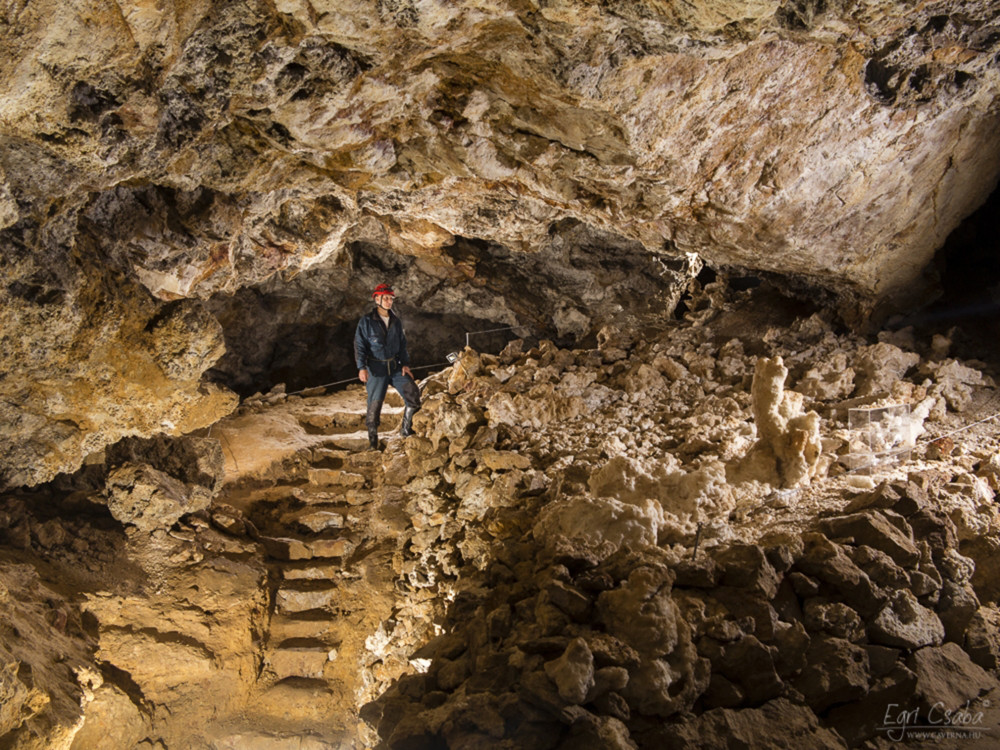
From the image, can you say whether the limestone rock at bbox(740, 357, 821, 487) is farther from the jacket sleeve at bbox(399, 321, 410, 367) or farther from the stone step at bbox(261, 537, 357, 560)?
the jacket sleeve at bbox(399, 321, 410, 367)

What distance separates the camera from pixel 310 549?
495 cm

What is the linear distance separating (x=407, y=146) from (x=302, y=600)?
127 inches

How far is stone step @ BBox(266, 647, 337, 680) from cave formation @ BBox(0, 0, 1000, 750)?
2 cm

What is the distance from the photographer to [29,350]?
10.7 ft

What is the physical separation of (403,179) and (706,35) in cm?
225

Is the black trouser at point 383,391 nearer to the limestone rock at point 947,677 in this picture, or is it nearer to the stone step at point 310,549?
the stone step at point 310,549

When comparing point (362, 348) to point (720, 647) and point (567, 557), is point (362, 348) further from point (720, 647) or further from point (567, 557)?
point (720, 647)

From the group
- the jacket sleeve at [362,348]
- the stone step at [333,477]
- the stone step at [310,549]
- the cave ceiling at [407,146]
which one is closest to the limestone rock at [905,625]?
the cave ceiling at [407,146]

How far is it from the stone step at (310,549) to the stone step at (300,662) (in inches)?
30.5

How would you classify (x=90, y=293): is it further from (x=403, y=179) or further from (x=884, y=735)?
(x=884, y=735)

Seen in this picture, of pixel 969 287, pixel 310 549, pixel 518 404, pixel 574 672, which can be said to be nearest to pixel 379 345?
pixel 518 404

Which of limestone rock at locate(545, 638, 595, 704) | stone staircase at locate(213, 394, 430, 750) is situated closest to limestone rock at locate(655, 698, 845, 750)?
limestone rock at locate(545, 638, 595, 704)

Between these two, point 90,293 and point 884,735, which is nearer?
point 884,735

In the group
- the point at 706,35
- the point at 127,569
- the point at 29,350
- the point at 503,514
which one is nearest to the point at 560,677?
the point at 503,514
